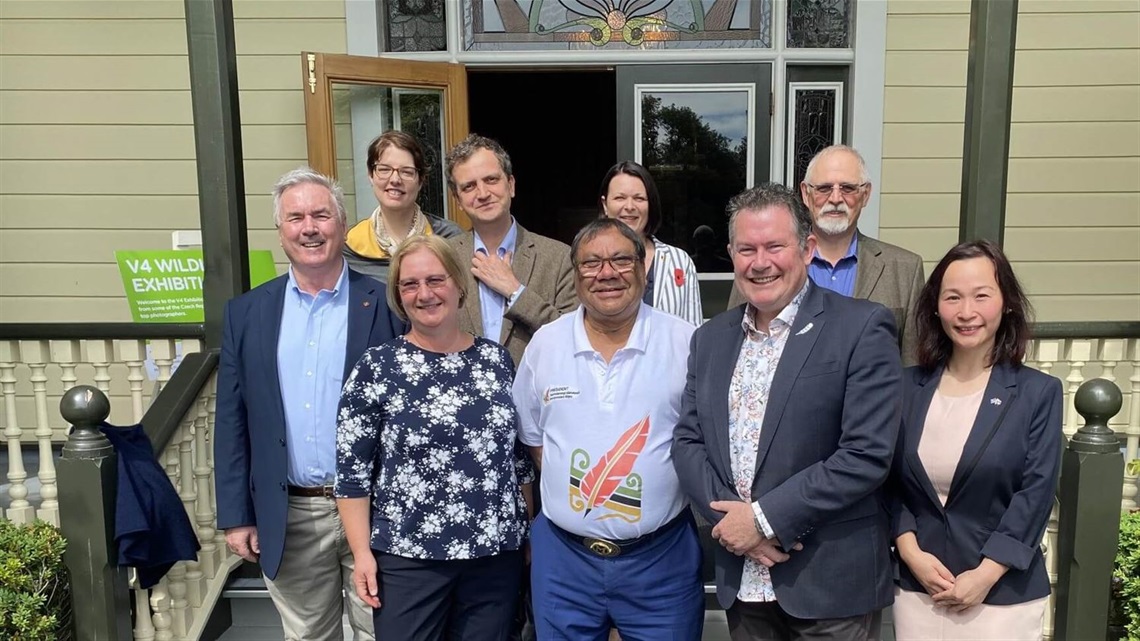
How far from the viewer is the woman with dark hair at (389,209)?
278 centimetres

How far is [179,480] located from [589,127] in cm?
728

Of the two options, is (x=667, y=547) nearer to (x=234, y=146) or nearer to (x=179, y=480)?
(x=179, y=480)

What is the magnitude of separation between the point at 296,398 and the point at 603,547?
92cm

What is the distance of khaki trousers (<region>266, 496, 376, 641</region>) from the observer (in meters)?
2.21

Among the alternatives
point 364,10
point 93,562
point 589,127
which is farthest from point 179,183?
point 589,127

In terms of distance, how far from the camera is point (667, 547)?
6.42ft

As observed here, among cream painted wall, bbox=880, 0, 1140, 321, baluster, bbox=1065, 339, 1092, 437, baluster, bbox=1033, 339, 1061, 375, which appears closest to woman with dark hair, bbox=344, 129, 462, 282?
baluster, bbox=1033, 339, 1061, 375

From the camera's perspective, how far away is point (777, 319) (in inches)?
73.7

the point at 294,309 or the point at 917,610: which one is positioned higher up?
the point at 294,309

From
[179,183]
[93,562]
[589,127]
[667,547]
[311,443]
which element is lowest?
[93,562]

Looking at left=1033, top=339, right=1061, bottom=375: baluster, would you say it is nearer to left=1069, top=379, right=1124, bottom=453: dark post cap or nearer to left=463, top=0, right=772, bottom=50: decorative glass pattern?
left=1069, top=379, right=1124, bottom=453: dark post cap

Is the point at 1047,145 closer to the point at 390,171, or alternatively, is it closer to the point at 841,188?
the point at 841,188

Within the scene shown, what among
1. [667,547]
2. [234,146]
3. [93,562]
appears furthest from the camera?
[234,146]

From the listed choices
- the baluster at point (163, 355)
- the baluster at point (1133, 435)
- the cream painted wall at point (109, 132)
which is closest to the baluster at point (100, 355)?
the baluster at point (163, 355)
